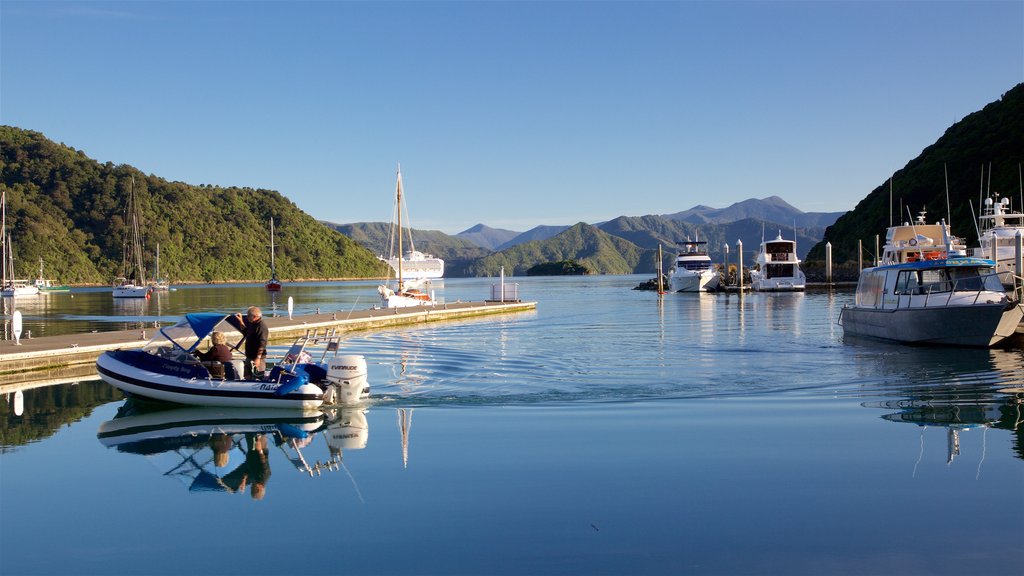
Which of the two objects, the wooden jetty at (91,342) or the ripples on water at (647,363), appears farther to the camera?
the wooden jetty at (91,342)

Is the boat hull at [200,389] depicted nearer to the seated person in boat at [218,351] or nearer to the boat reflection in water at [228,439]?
the boat reflection in water at [228,439]

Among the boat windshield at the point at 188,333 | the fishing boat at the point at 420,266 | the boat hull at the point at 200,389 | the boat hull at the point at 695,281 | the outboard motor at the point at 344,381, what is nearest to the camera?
the boat hull at the point at 200,389

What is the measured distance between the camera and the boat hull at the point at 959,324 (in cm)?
2394

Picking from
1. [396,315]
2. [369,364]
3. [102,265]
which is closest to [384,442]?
[369,364]

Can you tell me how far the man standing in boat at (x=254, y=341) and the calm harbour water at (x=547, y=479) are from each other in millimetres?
942

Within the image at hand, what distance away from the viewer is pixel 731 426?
47.0 ft

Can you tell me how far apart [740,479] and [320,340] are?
9333mm

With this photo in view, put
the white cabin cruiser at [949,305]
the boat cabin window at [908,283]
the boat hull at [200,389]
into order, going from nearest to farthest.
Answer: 1. the boat hull at [200,389]
2. the white cabin cruiser at [949,305]
3. the boat cabin window at [908,283]

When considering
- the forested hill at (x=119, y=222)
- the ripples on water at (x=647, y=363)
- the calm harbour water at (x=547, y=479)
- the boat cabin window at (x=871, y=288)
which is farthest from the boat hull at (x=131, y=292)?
the boat cabin window at (x=871, y=288)

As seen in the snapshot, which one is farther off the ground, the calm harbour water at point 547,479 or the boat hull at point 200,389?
the boat hull at point 200,389

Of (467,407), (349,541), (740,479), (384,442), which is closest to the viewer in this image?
(349,541)

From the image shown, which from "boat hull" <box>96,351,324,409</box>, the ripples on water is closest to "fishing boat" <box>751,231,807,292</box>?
the ripples on water

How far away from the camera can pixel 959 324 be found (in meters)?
24.4

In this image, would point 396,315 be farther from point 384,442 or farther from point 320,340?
point 384,442
